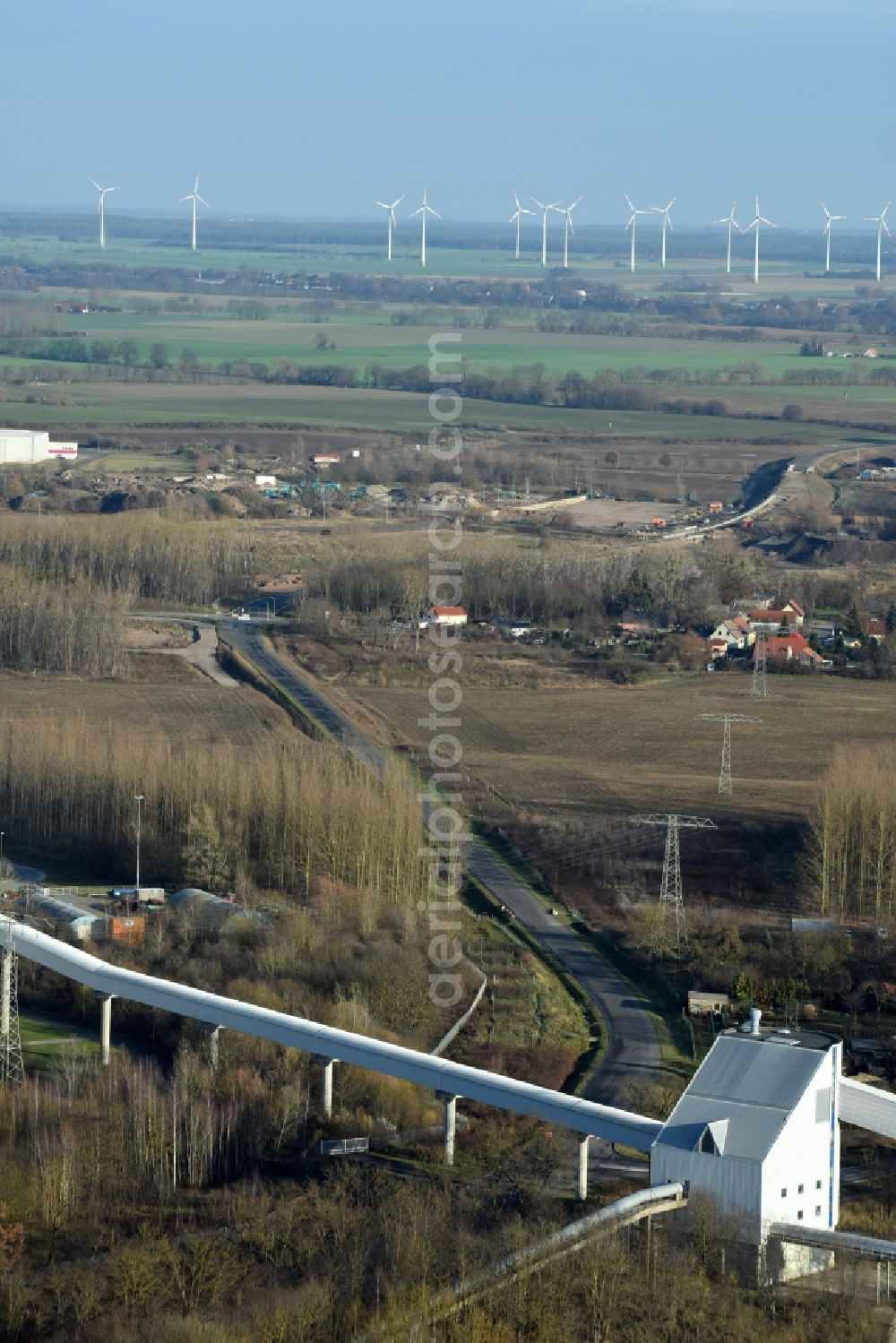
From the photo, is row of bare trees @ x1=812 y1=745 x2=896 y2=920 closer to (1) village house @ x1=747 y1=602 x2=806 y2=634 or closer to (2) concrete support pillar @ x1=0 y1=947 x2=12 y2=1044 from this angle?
(2) concrete support pillar @ x1=0 y1=947 x2=12 y2=1044

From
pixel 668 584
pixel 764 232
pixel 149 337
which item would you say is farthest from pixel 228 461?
pixel 764 232

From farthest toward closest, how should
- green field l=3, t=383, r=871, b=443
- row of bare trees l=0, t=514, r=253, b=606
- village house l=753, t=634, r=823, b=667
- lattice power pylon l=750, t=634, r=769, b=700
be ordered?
green field l=3, t=383, r=871, b=443
row of bare trees l=0, t=514, r=253, b=606
village house l=753, t=634, r=823, b=667
lattice power pylon l=750, t=634, r=769, b=700

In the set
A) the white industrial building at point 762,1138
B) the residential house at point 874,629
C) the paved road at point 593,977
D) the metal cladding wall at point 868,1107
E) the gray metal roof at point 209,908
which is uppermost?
the white industrial building at point 762,1138

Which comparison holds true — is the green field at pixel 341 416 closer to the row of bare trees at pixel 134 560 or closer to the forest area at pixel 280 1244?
the row of bare trees at pixel 134 560

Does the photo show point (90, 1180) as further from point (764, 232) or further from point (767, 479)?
point (764, 232)

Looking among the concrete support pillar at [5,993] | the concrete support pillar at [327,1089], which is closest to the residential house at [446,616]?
the concrete support pillar at [5,993]

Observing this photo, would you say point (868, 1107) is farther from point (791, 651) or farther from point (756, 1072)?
point (791, 651)

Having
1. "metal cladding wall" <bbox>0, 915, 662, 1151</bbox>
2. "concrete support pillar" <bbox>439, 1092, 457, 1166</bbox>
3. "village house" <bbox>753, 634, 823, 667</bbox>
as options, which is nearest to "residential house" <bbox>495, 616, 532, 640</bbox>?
"village house" <bbox>753, 634, 823, 667</bbox>
